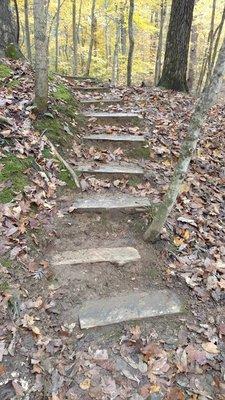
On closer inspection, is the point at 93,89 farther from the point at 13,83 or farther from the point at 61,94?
the point at 13,83

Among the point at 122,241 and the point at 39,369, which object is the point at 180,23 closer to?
the point at 122,241

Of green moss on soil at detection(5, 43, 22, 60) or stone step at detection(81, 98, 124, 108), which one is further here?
green moss on soil at detection(5, 43, 22, 60)

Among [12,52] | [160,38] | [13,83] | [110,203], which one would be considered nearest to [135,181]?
[110,203]

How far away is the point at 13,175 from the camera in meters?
3.98

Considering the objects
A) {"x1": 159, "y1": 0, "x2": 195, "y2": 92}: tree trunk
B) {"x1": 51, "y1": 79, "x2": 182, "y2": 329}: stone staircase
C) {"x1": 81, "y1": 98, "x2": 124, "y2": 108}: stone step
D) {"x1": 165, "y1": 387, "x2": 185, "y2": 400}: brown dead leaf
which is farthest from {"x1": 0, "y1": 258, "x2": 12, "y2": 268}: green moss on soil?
{"x1": 159, "y1": 0, "x2": 195, "y2": 92}: tree trunk

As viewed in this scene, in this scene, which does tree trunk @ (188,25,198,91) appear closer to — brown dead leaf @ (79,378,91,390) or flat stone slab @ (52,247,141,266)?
flat stone slab @ (52,247,141,266)

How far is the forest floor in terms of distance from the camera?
2678mm

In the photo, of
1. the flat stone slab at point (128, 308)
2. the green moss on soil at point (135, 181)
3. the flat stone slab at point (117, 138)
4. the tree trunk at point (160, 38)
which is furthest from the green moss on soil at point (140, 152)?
the tree trunk at point (160, 38)

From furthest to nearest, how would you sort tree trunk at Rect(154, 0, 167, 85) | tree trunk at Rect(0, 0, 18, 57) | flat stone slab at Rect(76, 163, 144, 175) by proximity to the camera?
tree trunk at Rect(154, 0, 167, 85)
tree trunk at Rect(0, 0, 18, 57)
flat stone slab at Rect(76, 163, 144, 175)

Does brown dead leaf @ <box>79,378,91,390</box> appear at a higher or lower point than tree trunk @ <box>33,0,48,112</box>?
lower

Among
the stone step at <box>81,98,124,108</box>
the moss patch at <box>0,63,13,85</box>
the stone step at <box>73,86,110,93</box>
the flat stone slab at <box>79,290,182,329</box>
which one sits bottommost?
the flat stone slab at <box>79,290,182,329</box>

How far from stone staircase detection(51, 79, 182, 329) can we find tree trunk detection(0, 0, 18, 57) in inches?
124

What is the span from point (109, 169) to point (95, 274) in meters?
1.82

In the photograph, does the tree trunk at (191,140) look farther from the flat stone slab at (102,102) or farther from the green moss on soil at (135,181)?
the flat stone slab at (102,102)
